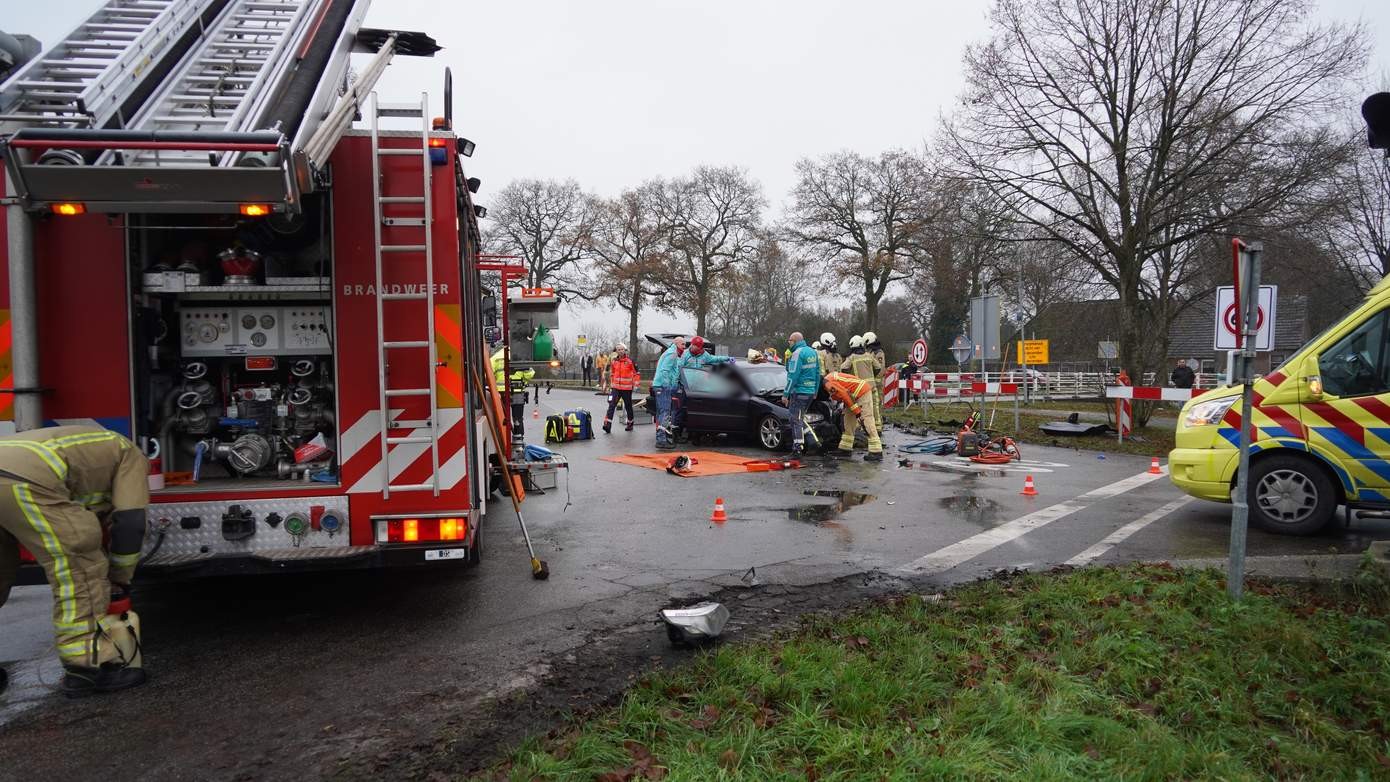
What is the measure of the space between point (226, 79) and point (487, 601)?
11.2 feet

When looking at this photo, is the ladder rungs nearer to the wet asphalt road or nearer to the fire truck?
the fire truck

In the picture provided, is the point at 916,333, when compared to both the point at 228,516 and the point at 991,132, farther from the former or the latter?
the point at 228,516

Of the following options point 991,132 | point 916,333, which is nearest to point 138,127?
point 991,132

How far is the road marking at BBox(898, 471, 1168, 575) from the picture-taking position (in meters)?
6.33

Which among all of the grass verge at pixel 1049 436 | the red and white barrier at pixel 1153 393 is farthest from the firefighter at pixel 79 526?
the grass verge at pixel 1049 436

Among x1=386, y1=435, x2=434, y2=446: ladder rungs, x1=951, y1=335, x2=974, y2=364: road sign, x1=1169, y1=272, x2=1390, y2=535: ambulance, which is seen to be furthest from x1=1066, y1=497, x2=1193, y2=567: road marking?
x1=951, y1=335, x2=974, y2=364: road sign

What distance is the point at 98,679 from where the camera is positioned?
3.95 m

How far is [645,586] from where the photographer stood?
229 inches

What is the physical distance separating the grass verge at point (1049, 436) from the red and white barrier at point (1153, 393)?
0.98m

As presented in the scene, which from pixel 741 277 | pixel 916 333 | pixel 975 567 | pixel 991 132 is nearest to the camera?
pixel 975 567

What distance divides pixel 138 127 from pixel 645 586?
155 inches

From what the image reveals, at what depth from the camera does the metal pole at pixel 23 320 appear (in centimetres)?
406

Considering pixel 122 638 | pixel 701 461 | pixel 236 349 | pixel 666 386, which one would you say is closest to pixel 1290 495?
pixel 701 461

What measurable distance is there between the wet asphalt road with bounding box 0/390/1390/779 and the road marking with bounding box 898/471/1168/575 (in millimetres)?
33
